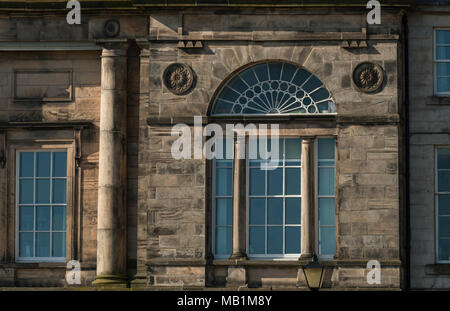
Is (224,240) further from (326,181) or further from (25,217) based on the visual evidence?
(25,217)

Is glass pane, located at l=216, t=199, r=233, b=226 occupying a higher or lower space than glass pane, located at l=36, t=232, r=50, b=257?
higher

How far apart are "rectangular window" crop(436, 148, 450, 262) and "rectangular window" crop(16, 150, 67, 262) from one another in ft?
30.1

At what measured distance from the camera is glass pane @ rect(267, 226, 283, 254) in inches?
1661

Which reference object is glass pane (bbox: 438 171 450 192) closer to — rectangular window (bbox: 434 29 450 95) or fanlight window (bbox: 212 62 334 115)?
rectangular window (bbox: 434 29 450 95)

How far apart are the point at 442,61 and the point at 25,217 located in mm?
10941

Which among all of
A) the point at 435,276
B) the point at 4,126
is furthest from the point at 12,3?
the point at 435,276

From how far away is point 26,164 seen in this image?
143 feet

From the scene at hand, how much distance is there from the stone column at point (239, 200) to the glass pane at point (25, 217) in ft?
17.0

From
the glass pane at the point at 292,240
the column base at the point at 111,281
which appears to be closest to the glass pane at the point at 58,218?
the column base at the point at 111,281

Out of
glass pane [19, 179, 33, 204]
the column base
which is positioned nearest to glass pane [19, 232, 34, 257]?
glass pane [19, 179, 33, 204]

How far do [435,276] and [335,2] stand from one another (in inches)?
276

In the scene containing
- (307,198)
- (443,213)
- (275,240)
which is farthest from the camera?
(443,213)

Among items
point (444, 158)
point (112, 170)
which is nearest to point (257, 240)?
point (112, 170)

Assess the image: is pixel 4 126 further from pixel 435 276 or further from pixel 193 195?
pixel 435 276
